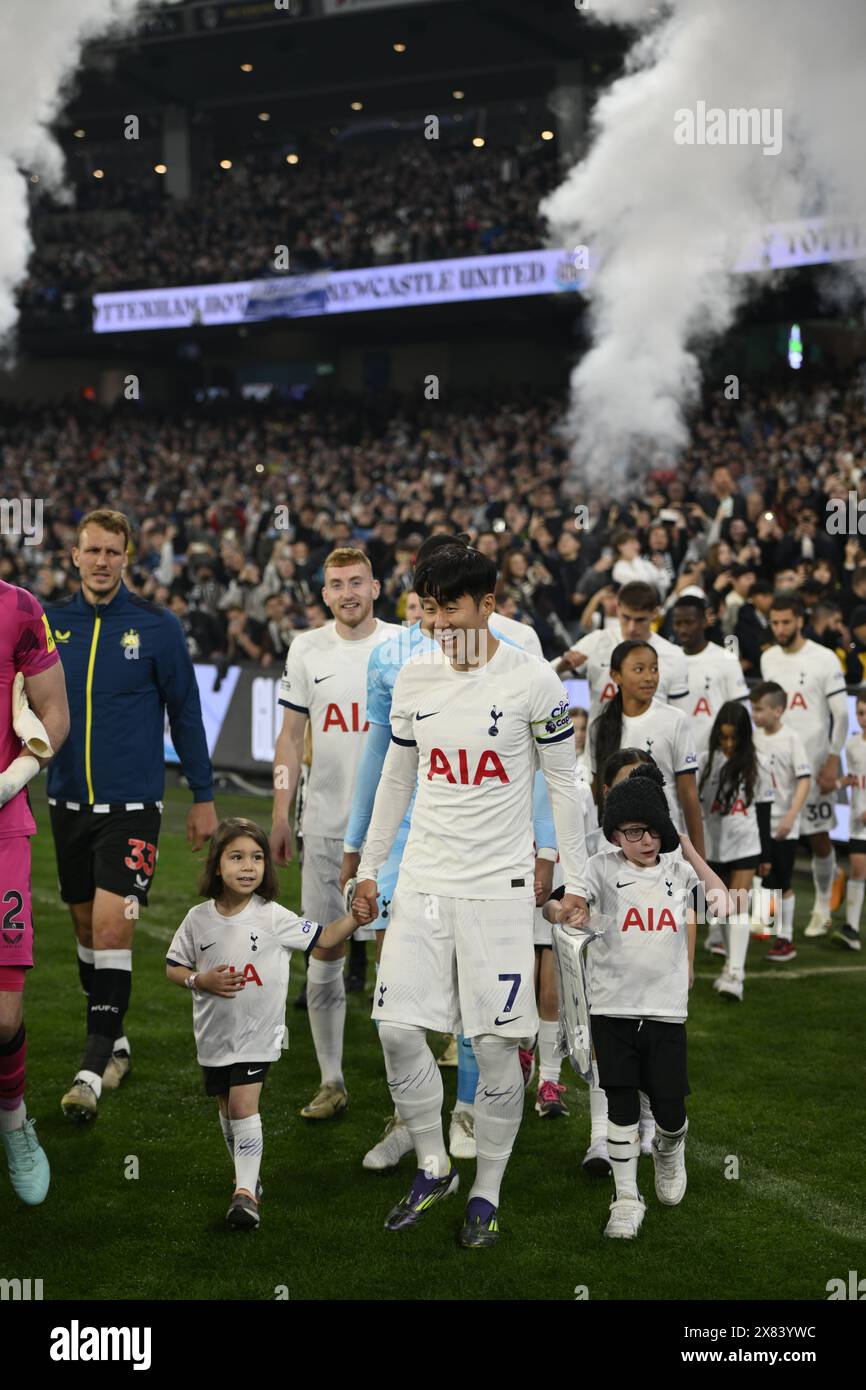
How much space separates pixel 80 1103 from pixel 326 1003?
100 cm

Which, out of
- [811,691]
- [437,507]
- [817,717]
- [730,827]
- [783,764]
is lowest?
[730,827]

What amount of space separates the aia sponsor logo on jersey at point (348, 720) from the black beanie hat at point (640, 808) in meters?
1.53

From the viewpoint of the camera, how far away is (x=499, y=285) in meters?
29.3

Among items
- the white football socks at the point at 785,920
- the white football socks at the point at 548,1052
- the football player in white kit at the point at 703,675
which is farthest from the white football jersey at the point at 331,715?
the white football socks at the point at 785,920

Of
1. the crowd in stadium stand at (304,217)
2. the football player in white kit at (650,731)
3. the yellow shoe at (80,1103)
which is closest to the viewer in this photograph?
the yellow shoe at (80,1103)

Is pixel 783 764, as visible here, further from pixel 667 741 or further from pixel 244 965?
pixel 244 965

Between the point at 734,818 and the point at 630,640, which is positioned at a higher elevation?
the point at 630,640

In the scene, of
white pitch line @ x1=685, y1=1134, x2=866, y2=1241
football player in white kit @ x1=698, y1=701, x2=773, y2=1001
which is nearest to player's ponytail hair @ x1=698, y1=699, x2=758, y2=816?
football player in white kit @ x1=698, y1=701, x2=773, y2=1001

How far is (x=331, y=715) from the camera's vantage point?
249 inches

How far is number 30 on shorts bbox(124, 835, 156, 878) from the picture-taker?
236 inches

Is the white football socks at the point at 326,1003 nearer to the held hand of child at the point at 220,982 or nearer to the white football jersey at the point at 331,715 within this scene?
the white football jersey at the point at 331,715

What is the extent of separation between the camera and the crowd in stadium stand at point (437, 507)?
504 inches

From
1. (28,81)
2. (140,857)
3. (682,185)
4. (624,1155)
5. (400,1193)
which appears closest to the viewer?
(624,1155)

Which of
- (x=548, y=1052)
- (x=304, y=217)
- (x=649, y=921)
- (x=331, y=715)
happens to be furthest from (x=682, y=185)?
(x=649, y=921)
